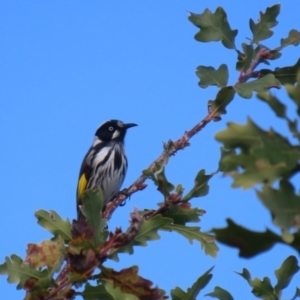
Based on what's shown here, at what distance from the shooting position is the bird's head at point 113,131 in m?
13.2

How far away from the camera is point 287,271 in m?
2.99

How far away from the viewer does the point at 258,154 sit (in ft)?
4.66

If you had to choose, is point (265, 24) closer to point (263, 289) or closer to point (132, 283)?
point (263, 289)

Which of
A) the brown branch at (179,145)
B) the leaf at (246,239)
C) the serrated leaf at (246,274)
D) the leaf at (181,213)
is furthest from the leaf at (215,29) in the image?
the leaf at (246,239)

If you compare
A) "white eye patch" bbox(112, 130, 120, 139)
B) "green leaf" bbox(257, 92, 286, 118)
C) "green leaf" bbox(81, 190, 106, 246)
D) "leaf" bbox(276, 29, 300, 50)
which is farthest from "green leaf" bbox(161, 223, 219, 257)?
"white eye patch" bbox(112, 130, 120, 139)

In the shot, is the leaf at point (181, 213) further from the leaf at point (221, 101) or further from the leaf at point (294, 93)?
the leaf at point (294, 93)

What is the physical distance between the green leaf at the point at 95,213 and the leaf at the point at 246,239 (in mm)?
1203

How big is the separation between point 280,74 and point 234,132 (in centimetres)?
234

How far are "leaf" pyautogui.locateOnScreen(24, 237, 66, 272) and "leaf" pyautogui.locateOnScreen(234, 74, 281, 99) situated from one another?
134 centimetres

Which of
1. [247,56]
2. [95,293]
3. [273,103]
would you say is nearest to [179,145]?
[247,56]

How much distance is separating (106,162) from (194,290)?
9.45 m

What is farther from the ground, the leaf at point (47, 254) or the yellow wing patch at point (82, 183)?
the yellow wing patch at point (82, 183)

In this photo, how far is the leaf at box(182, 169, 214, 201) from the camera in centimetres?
336

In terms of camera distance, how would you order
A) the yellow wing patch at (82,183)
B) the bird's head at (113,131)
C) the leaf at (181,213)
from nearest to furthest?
1. the leaf at (181,213)
2. the yellow wing patch at (82,183)
3. the bird's head at (113,131)
